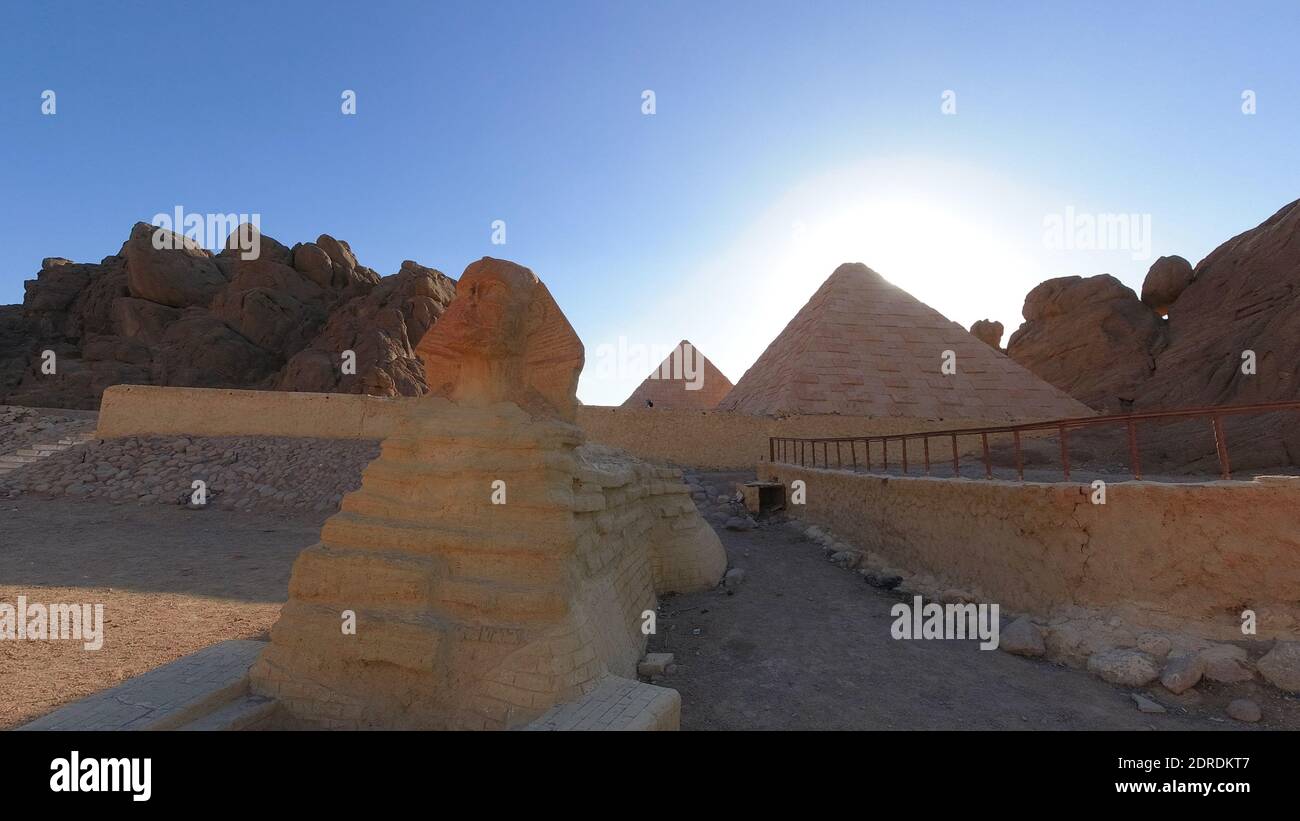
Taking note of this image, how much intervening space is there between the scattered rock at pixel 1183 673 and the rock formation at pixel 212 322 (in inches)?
928

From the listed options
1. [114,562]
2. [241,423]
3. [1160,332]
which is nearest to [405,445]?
[114,562]

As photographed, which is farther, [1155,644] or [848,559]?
[848,559]

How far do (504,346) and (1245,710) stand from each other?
4997 mm

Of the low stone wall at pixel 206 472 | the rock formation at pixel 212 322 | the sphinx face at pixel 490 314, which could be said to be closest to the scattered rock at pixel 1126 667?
the sphinx face at pixel 490 314

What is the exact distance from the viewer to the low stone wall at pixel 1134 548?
155 inches

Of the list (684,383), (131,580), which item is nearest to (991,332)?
(684,383)

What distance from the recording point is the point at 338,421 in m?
13.3

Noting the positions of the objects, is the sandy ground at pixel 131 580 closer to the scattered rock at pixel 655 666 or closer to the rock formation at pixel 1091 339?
the scattered rock at pixel 655 666

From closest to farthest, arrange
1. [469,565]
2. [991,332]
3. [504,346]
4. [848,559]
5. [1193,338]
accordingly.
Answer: [469,565], [504,346], [848,559], [1193,338], [991,332]

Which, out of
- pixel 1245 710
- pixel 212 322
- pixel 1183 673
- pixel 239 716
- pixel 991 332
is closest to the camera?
pixel 239 716

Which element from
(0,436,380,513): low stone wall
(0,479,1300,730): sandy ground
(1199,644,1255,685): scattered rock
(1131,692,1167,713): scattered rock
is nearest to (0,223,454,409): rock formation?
(0,436,380,513): low stone wall

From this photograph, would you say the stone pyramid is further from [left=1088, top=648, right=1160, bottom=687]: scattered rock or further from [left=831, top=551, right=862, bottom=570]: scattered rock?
[left=1088, top=648, right=1160, bottom=687]: scattered rock

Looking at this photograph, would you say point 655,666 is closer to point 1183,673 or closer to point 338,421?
point 1183,673

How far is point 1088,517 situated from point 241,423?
595 inches
